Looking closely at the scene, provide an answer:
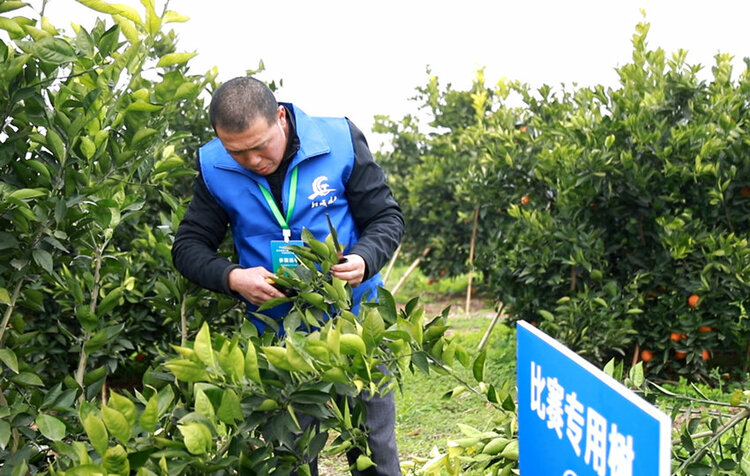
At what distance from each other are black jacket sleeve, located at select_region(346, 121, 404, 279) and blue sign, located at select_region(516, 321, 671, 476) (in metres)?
1.18

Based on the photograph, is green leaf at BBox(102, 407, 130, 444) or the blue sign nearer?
the blue sign

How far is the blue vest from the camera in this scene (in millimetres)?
2738

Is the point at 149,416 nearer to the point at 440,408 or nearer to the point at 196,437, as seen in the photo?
the point at 196,437

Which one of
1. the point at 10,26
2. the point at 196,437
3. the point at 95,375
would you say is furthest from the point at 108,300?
the point at 196,437

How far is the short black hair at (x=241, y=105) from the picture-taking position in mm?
2553

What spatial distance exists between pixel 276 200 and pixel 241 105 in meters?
0.37

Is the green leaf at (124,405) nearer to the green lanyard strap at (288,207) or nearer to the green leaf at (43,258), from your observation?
the green leaf at (43,258)

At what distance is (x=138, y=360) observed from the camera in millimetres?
4883

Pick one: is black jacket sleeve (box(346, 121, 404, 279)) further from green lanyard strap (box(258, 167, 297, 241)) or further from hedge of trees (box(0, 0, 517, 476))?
hedge of trees (box(0, 0, 517, 476))

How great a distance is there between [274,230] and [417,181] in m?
4.76

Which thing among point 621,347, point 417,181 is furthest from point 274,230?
point 417,181

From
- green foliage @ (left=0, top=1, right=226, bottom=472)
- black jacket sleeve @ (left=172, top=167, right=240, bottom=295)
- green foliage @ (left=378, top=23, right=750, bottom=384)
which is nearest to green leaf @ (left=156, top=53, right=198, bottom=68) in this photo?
green foliage @ (left=0, top=1, right=226, bottom=472)

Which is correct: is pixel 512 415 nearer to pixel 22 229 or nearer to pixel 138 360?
pixel 22 229

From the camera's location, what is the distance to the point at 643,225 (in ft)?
15.9
